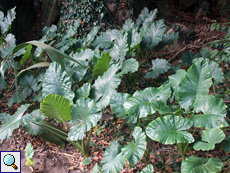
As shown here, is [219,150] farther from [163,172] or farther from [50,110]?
[50,110]

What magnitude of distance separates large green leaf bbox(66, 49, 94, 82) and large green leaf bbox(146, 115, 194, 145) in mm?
1121

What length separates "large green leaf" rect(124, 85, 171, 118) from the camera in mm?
1309

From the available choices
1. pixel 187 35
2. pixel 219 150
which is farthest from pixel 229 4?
pixel 219 150

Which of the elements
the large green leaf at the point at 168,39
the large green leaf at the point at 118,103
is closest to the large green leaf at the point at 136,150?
the large green leaf at the point at 118,103

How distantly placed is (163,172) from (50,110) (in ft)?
3.91

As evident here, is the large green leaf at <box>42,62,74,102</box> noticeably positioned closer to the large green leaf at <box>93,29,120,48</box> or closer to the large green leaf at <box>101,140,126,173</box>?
the large green leaf at <box>101,140,126,173</box>

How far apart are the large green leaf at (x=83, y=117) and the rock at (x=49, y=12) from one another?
124 inches

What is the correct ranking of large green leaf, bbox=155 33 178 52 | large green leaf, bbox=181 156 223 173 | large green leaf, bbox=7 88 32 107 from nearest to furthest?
large green leaf, bbox=181 156 223 173
large green leaf, bbox=7 88 32 107
large green leaf, bbox=155 33 178 52

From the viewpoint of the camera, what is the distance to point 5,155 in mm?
1789

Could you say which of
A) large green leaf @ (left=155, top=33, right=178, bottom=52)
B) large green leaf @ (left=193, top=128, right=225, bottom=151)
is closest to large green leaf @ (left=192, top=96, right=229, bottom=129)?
large green leaf @ (left=193, top=128, right=225, bottom=151)

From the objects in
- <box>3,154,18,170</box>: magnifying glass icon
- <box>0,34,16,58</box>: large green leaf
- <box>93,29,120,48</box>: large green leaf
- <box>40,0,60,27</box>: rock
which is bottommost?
<box>3,154,18,170</box>: magnifying glass icon

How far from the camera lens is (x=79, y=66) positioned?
217 centimetres

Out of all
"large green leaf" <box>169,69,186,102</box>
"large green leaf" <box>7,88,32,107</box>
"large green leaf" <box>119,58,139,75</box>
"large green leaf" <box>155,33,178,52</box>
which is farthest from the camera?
"large green leaf" <box>155,33,178,52</box>

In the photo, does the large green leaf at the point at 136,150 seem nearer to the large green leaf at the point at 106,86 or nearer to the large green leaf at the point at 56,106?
the large green leaf at the point at 106,86
